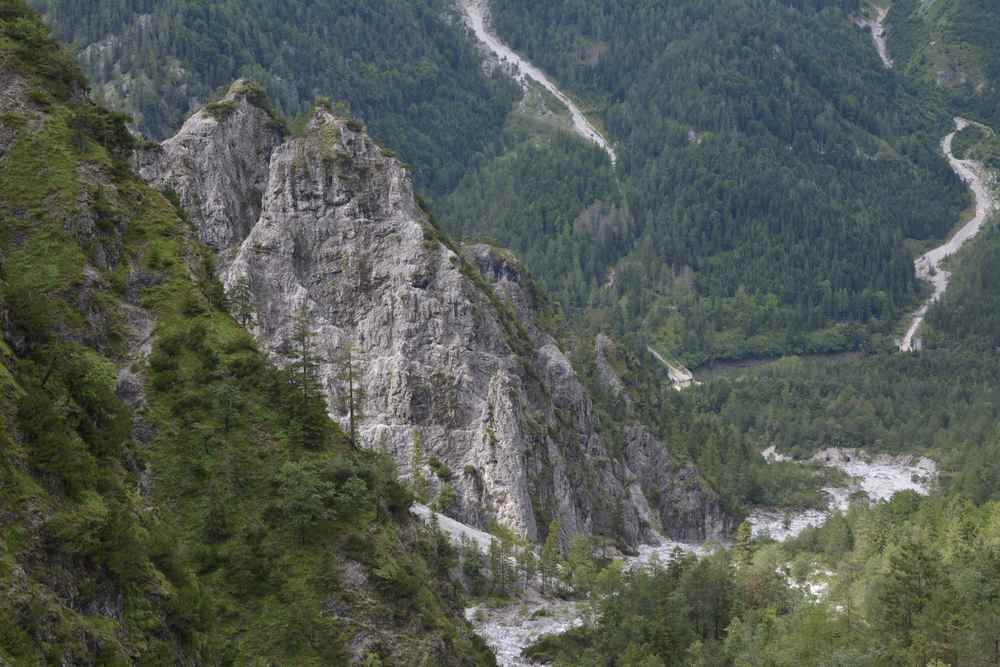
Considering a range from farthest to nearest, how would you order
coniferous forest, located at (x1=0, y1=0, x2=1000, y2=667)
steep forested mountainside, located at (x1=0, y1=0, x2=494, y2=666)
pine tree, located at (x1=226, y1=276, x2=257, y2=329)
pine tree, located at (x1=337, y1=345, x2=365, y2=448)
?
pine tree, located at (x1=337, y1=345, x2=365, y2=448) < pine tree, located at (x1=226, y1=276, x2=257, y2=329) < coniferous forest, located at (x1=0, y1=0, x2=1000, y2=667) < steep forested mountainside, located at (x1=0, y1=0, x2=494, y2=666)

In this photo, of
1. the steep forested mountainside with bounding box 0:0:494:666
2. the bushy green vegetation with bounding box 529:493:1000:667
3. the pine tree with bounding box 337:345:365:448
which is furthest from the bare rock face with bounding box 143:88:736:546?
the steep forested mountainside with bounding box 0:0:494:666

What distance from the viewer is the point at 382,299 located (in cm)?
15800

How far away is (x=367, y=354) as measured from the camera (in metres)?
156

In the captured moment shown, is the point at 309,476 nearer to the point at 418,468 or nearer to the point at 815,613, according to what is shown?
the point at 815,613

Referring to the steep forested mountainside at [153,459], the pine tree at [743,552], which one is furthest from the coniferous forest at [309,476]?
the pine tree at [743,552]

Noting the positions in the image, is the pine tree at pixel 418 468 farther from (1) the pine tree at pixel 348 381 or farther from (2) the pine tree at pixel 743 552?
(2) the pine tree at pixel 743 552

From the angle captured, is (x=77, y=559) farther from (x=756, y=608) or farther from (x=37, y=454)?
(x=756, y=608)

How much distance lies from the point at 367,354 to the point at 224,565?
75565mm

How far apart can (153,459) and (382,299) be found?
2938 inches

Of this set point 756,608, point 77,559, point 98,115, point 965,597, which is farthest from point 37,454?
point 756,608

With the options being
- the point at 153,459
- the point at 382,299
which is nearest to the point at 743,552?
the point at 382,299

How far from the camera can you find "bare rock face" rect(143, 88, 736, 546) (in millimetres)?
151500

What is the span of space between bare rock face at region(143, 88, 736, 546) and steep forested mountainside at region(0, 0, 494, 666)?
4386 cm

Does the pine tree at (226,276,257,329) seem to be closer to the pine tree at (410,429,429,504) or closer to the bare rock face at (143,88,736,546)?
the bare rock face at (143,88,736,546)
